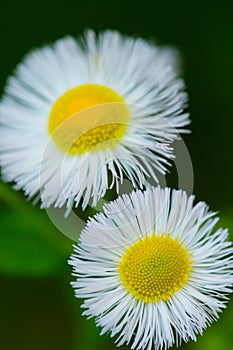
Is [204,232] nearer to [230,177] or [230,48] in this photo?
[230,177]

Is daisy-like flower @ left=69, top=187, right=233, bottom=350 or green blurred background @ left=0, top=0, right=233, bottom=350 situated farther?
green blurred background @ left=0, top=0, right=233, bottom=350

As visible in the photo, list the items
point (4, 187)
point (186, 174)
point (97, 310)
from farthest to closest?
1. point (4, 187)
2. point (186, 174)
3. point (97, 310)

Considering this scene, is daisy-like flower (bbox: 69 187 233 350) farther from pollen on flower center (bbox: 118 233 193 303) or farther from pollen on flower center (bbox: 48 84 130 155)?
pollen on flower center (bbox: 48 84 130 155)

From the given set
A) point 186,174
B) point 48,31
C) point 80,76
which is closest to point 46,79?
point 80,76

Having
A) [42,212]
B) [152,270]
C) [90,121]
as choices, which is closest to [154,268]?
[152,270]

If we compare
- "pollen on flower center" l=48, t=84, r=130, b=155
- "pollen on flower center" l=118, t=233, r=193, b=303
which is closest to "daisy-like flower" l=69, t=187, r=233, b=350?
"pollen on flower center" l=118, t=233, r=193, b=303

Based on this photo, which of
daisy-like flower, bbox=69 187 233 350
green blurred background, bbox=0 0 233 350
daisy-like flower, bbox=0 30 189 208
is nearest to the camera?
daisy-like flower, bbox=69 187 233 350

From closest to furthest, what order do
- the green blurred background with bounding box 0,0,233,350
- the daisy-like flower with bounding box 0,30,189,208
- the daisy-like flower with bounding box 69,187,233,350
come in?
the daisy-like flower with bounding box 69,187,233,350 → the daisy-like flower with bounding box 0,30,189,208 → the green blurred background with bounding box 0,0,233,350
